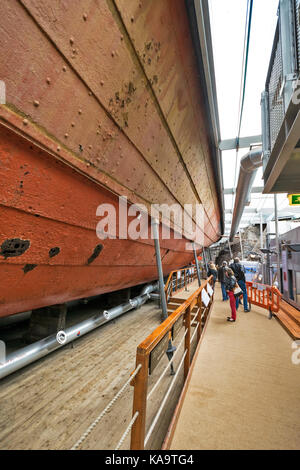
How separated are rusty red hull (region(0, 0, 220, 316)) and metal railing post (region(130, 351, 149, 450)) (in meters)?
1.12

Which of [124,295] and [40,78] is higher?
[40,78]

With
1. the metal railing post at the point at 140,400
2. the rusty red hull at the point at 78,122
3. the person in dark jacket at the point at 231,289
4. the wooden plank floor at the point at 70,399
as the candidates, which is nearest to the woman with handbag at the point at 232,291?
the person in dark jacket at the point at 231,289

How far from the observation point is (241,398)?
190cm

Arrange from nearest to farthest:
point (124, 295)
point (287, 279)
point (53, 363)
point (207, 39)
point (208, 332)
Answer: point (207, 39) < point (53, 363) < point (208, 332) < point (124, 295) < point (287, 279)

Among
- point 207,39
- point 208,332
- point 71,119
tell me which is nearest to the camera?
point 71,119

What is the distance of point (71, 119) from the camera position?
48.0 inches

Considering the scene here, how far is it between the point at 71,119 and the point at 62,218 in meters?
0.71

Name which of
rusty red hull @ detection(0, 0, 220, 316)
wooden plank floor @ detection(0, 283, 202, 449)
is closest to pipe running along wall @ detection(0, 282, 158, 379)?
wooden plank floor @ detection(0, 283, 202, 449)

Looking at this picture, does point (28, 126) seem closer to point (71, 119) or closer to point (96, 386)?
point (71, 119)

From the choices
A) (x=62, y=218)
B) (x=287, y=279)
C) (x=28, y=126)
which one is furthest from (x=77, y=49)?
(x=287, y=279)

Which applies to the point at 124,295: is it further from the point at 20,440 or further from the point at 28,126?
the point at 28,126

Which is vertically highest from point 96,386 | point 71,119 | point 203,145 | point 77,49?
point 203,145

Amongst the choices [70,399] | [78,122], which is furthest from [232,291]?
[78,122]

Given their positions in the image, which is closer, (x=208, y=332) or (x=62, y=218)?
(x=62, y=218)
